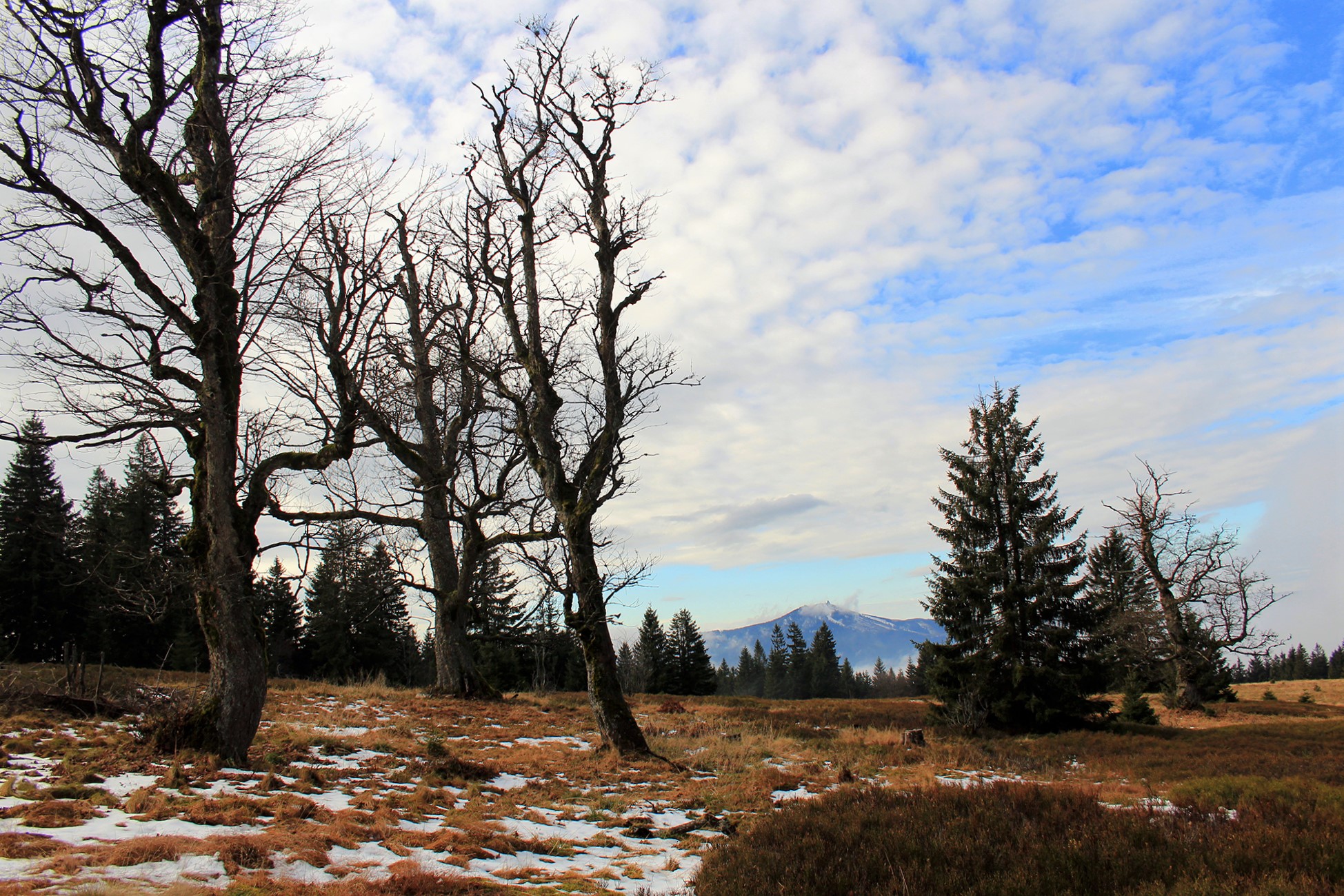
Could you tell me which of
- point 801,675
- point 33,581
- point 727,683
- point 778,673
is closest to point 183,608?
point 33,581

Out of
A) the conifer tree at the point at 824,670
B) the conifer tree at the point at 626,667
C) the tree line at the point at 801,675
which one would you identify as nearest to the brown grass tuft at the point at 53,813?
the conifer tree at the point at 626,667

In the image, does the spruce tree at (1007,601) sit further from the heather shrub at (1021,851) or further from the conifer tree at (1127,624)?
the heather shrub at (1021,851)

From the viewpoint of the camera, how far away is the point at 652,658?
55312 millimetres

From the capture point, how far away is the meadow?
494 cm

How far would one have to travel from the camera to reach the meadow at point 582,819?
194 inches

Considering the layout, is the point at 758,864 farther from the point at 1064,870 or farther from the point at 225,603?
the point at 225,603

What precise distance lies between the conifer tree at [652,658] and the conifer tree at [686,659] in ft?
1.80

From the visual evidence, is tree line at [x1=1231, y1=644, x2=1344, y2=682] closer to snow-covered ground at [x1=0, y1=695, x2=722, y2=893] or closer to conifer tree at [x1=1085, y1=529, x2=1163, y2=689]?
conifer tree at [x1=1085, y1=529, x2=1163, y2=689]

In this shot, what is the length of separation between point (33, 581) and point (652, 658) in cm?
3855

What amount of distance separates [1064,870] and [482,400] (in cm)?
1175

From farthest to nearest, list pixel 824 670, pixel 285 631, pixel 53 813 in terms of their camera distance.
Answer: pixel 824 670, pixel 285 631, pixel 53 813

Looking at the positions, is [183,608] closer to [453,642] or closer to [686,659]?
[453,642]

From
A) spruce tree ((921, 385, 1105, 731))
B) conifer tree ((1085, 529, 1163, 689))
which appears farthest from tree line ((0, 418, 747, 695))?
conifer tree ((1085, 529, 1163, 689))

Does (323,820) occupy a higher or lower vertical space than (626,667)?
higher
